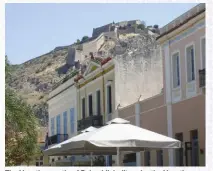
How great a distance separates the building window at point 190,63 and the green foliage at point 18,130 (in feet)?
18.6

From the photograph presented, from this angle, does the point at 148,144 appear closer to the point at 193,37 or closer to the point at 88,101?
the point at 193,37

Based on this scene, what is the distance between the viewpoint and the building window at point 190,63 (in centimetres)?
2059

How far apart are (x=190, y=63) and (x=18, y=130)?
245 inches

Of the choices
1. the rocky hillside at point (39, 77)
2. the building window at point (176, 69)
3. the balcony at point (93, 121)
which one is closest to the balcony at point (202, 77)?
the building window at point (176, 69)

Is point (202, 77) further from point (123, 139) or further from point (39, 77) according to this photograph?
point (39, 77)

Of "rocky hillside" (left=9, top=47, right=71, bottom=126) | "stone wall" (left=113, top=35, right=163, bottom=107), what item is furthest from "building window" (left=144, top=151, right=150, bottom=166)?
"rocky hillside" (left=9, top=47, right=71, bottom=126)

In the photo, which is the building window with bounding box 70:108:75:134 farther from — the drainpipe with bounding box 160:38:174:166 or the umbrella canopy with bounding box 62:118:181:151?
the umbrella canopy with bounding box 62:118:181:151

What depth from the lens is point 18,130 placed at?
1997 centimetres

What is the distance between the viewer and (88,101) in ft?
105

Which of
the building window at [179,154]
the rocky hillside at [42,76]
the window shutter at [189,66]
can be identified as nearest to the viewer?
the window shutter at [189,66]

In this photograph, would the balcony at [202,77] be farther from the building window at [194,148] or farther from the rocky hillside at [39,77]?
the rocky hillside at [39,77]

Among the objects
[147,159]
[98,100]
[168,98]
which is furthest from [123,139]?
[98,100]

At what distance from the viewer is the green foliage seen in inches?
748
